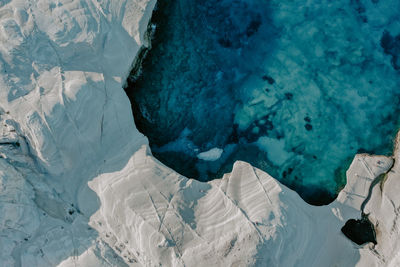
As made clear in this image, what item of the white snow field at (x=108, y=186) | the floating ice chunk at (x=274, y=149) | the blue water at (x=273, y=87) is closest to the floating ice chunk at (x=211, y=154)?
the blue water at (x=273, y=87)

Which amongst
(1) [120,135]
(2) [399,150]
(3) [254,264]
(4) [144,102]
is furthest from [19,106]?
(2) [399,150]

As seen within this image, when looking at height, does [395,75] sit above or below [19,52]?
below

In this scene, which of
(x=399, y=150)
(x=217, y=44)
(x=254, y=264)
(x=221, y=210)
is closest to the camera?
(x=254, y=264)

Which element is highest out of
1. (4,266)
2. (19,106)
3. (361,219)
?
(19,106)

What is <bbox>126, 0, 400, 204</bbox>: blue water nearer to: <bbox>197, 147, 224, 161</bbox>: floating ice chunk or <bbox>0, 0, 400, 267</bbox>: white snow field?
<bbox>197, 147, 224, 161</bbox>: floating ice chunk

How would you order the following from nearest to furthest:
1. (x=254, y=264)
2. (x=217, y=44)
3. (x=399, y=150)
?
1. (x=254, y=264)
2. (x=399, y=150)
3. (x=217, y=44)

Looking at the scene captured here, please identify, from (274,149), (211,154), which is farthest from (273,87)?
(211,154)

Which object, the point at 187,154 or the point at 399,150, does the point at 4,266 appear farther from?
the point at 399,150

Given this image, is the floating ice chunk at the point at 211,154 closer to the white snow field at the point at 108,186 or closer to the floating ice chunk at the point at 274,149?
the white snow field at the point at 108,186
